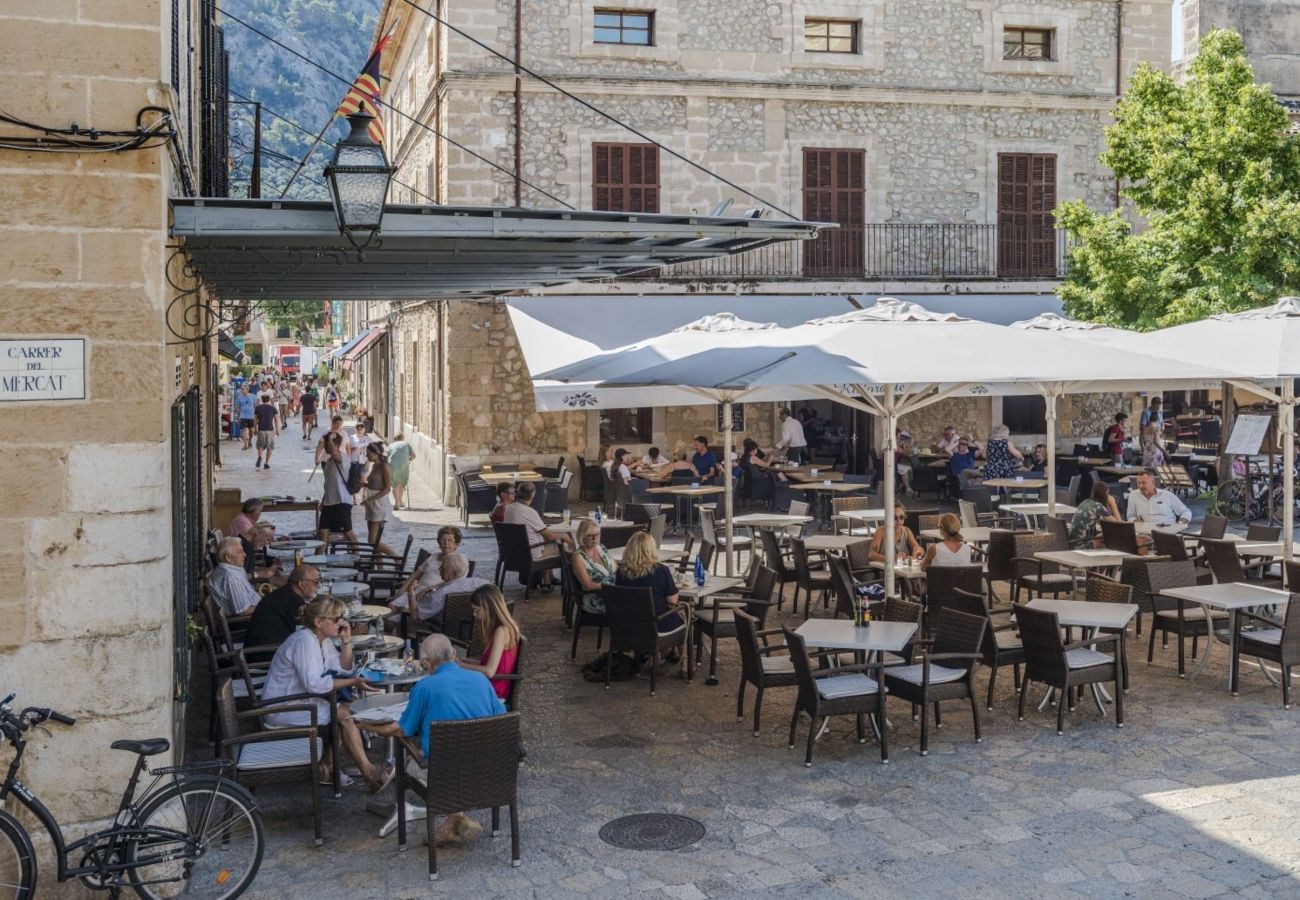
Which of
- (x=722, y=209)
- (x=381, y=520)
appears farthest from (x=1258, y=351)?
(x=381, y=520)

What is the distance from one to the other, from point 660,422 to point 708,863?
53.4 ft

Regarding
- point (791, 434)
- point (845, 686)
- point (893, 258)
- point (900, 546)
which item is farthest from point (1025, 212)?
point (845, 686)

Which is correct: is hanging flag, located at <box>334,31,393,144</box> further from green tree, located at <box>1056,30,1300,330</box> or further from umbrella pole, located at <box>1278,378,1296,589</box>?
green tree, located at <box>1056,30,1300,330</box>

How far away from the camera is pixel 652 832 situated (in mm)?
6617

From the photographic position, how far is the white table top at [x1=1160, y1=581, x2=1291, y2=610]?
9.03 m

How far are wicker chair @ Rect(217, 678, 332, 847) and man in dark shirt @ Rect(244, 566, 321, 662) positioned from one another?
65.4 inches

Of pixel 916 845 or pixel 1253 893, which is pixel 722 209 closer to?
pixel 916 845

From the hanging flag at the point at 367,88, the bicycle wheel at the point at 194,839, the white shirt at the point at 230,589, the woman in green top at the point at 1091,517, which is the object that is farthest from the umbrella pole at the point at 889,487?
the hanging flag at the point at 367,88

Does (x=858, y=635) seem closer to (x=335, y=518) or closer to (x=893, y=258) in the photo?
(x=335, y=518)

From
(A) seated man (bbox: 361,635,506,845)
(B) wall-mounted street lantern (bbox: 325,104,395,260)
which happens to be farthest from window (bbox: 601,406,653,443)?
(A) seated man (bbox: 361,635,506,845)

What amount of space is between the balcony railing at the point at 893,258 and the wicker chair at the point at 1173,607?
1286 cm

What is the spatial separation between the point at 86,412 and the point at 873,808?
447 centimetres

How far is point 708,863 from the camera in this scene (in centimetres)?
622

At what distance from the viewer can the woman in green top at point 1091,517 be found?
1227 cm
